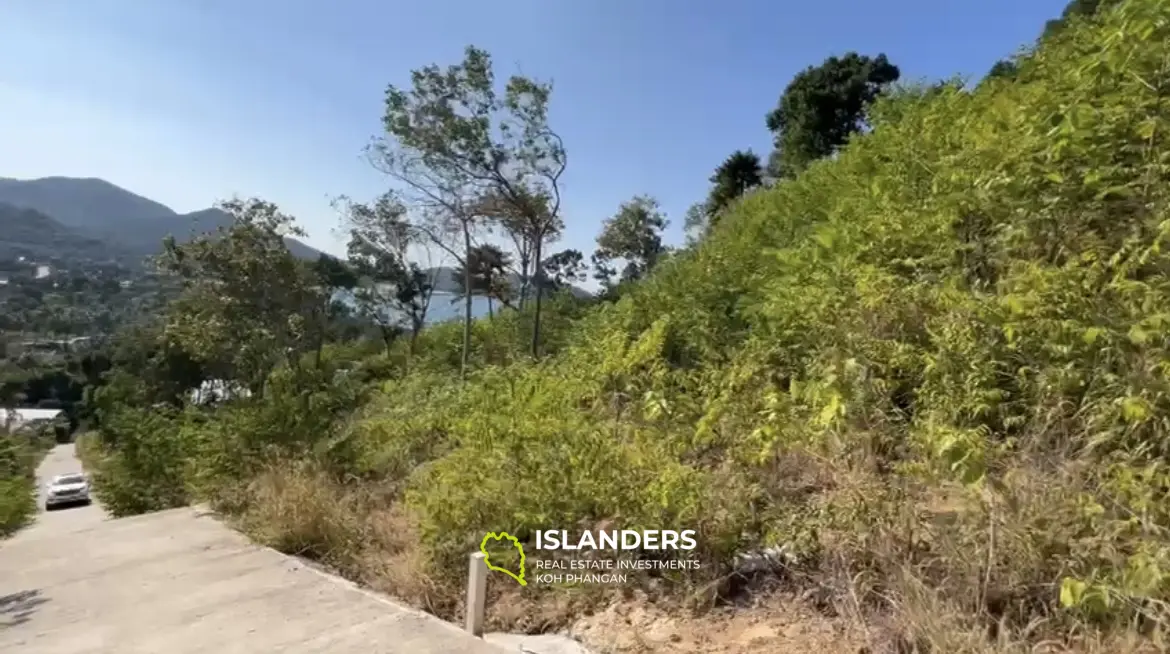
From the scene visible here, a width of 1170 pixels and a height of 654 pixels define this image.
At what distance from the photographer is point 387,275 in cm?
1967

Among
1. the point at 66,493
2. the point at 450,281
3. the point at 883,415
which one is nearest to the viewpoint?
the point at 883,415

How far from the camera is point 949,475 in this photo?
2482 millimetres

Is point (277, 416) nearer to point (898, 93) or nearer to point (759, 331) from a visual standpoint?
point (759, 331)

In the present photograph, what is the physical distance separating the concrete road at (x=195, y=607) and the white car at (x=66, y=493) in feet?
64.3

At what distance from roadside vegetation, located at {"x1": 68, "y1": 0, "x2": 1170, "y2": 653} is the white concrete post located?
0.54ft

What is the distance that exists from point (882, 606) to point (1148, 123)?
235cm

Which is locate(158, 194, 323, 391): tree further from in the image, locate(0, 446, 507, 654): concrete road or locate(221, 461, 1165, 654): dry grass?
locate(221, 461, 1165, 654): dry grass

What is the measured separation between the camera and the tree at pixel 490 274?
15.0m

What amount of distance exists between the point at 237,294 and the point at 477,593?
14.3 m

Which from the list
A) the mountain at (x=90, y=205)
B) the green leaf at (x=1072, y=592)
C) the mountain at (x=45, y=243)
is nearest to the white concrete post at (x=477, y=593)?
the green leaf at (x=1072, y=592)

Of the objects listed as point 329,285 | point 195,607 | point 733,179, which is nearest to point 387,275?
point 329,285

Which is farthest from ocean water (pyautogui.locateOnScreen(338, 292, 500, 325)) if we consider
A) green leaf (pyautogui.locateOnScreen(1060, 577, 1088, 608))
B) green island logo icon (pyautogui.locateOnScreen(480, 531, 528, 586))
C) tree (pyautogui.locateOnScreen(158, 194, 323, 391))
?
green leaf (pyautogui.locateOnScreen(1060, 577, 1088, 608))

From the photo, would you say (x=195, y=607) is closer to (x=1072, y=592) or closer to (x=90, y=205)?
(x=1072, y=592)

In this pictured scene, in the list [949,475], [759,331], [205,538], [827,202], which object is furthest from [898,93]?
[205,538]
